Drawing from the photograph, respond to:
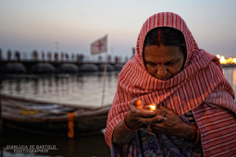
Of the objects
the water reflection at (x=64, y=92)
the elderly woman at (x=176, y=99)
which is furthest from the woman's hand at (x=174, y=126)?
the water reflection at (x=64, y=92)

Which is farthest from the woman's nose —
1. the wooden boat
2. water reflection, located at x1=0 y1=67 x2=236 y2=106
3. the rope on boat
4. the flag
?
the flag

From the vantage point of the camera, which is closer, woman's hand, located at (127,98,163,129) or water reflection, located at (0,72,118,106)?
woman's hand, located at (127,98,163,129)

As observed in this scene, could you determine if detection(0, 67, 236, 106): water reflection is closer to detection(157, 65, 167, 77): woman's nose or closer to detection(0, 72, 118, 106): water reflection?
detection(0, 72, 118, 106): water reflection

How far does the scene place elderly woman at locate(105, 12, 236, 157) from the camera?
1.17 metres

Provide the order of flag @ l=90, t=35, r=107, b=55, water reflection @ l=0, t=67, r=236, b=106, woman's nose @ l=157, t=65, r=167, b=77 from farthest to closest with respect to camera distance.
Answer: water reflection @ l=0, t=67, r=236, b=106
flag @ l=90, t=35, r=107, b=55
woman's nose @ l=157, t=65, r=167, b=77

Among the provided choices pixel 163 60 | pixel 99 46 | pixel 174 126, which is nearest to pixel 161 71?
pixel 163 60

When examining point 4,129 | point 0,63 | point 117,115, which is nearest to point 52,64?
point 0,63

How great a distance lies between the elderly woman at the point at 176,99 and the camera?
117cm

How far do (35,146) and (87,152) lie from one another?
1.36 m

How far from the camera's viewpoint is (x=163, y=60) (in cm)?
116

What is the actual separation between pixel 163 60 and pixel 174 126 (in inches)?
16.9

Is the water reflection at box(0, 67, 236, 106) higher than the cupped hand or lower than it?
lower

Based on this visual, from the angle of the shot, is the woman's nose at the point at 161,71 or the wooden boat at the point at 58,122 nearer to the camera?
the woman's nose at the point at 161,71

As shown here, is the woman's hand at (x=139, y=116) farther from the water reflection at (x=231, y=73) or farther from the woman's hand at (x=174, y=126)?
the water reflection at (x=231, y=73)
